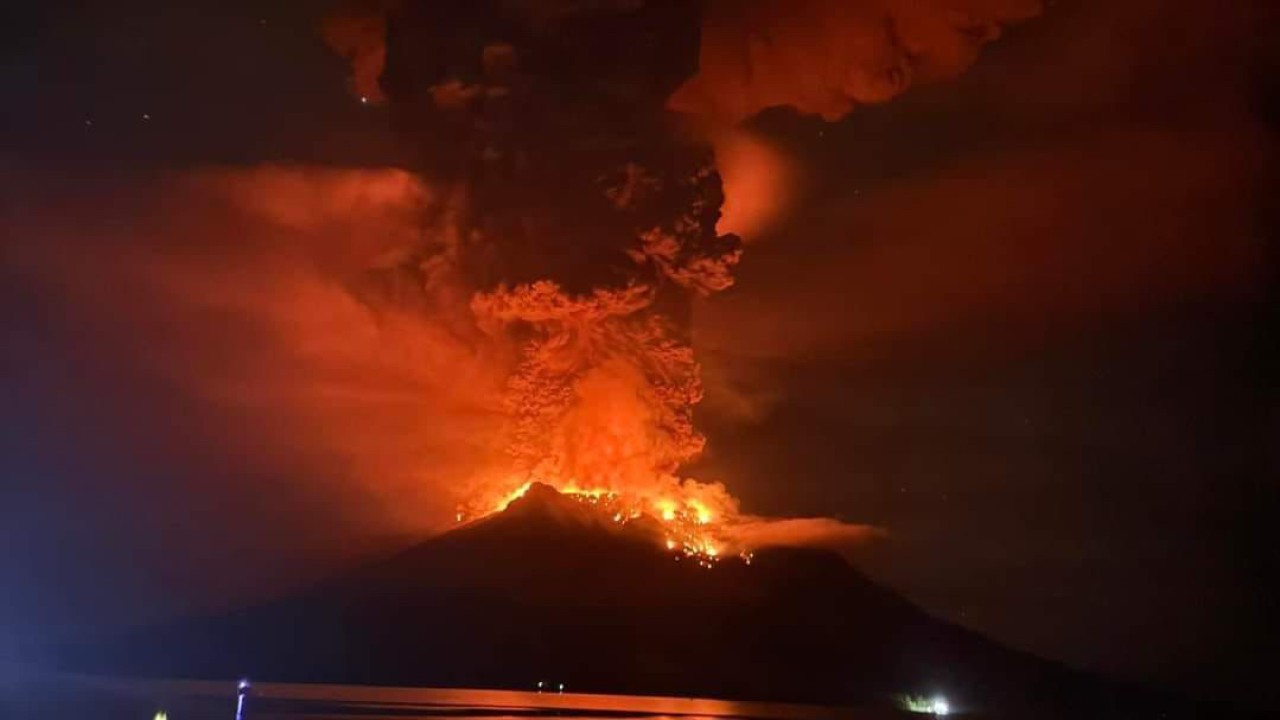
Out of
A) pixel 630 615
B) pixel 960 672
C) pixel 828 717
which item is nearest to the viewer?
pixel 828 717

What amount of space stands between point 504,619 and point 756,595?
15.6 metres

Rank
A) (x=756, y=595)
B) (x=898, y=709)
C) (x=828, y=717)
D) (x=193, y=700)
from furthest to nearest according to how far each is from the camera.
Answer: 1. (x=756, y=595)
2. (x=898, y=709)
3. (x=828, y=717)
4. (x=193, y=700)

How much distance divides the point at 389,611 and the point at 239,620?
37.2ft

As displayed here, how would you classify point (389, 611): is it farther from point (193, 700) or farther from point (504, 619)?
point (193, 700)

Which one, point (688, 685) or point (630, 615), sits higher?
point (630, 615)

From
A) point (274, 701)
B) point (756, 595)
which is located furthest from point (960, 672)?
point (274, 701)

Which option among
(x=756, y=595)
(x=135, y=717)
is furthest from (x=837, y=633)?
(x=135, y=717)

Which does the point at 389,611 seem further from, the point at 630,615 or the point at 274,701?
the point at 274,701

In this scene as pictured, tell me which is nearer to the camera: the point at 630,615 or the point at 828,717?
the point at 828,717

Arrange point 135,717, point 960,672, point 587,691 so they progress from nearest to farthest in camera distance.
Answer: point 135,717 → point 587,691 → point 960,672

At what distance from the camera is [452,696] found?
150 feet

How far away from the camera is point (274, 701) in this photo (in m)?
35.2

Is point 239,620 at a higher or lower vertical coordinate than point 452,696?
higher

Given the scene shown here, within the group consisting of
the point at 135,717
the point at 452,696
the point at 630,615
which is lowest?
the point at 135,717
